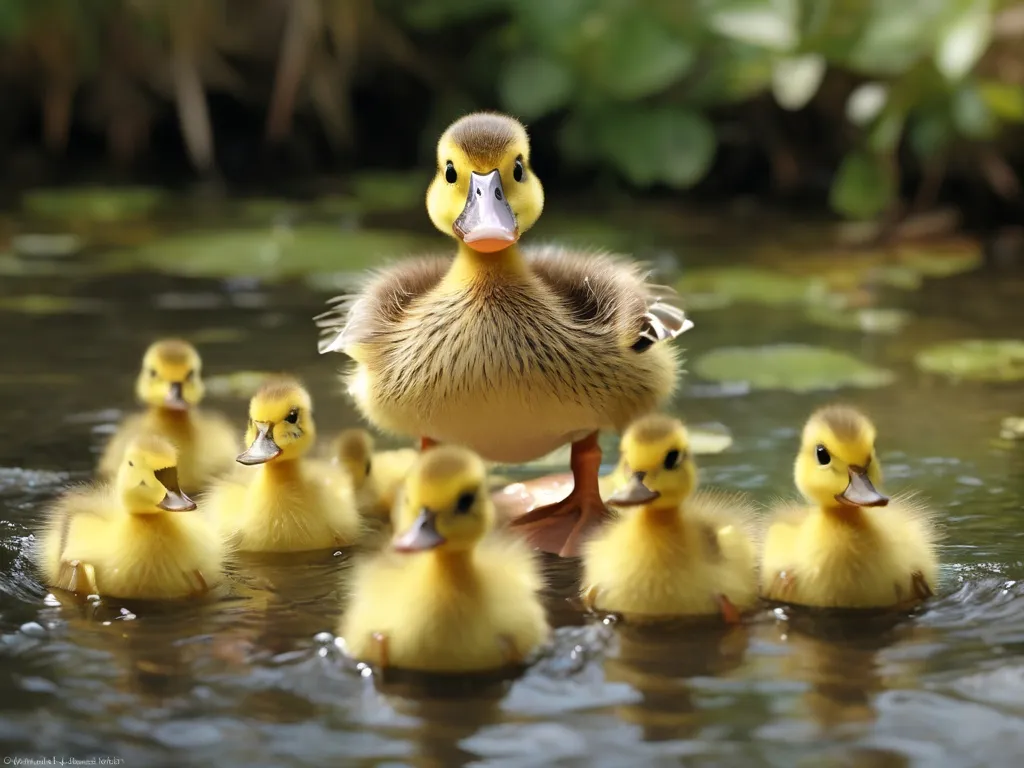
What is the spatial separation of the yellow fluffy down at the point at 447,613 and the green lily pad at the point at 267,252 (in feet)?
12.3

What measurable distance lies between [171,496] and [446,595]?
0.64 m

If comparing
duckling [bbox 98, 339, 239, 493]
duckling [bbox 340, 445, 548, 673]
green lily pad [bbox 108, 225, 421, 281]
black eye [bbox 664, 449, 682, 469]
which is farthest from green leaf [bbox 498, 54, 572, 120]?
duckling [bbox 340, 445, 548, 673]

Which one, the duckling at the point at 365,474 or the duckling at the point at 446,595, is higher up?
the duckling at the point at 365,474

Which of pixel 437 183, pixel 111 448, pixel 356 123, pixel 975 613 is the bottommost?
pixel 975 613

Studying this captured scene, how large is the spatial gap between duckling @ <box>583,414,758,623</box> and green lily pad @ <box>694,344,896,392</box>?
1.81 meters

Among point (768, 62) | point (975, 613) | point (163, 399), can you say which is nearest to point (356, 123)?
point (768, 62)

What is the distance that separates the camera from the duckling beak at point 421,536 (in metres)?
2.42

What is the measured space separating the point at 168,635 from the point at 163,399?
1.12m

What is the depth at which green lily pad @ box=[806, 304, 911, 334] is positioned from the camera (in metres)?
5.35

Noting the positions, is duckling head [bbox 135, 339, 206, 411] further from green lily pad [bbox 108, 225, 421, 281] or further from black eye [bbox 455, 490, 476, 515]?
green lily pad [bbox 108, 225, 421, 281]

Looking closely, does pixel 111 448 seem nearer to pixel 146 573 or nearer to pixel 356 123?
pixel 146 573

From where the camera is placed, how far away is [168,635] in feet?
8.89

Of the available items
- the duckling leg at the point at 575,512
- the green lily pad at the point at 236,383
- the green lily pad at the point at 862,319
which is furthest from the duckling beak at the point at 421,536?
the green lily pad at the point at 862,319

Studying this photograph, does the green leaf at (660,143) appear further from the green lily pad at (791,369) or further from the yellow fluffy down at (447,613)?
the yellow fluffy down at (447,613)
